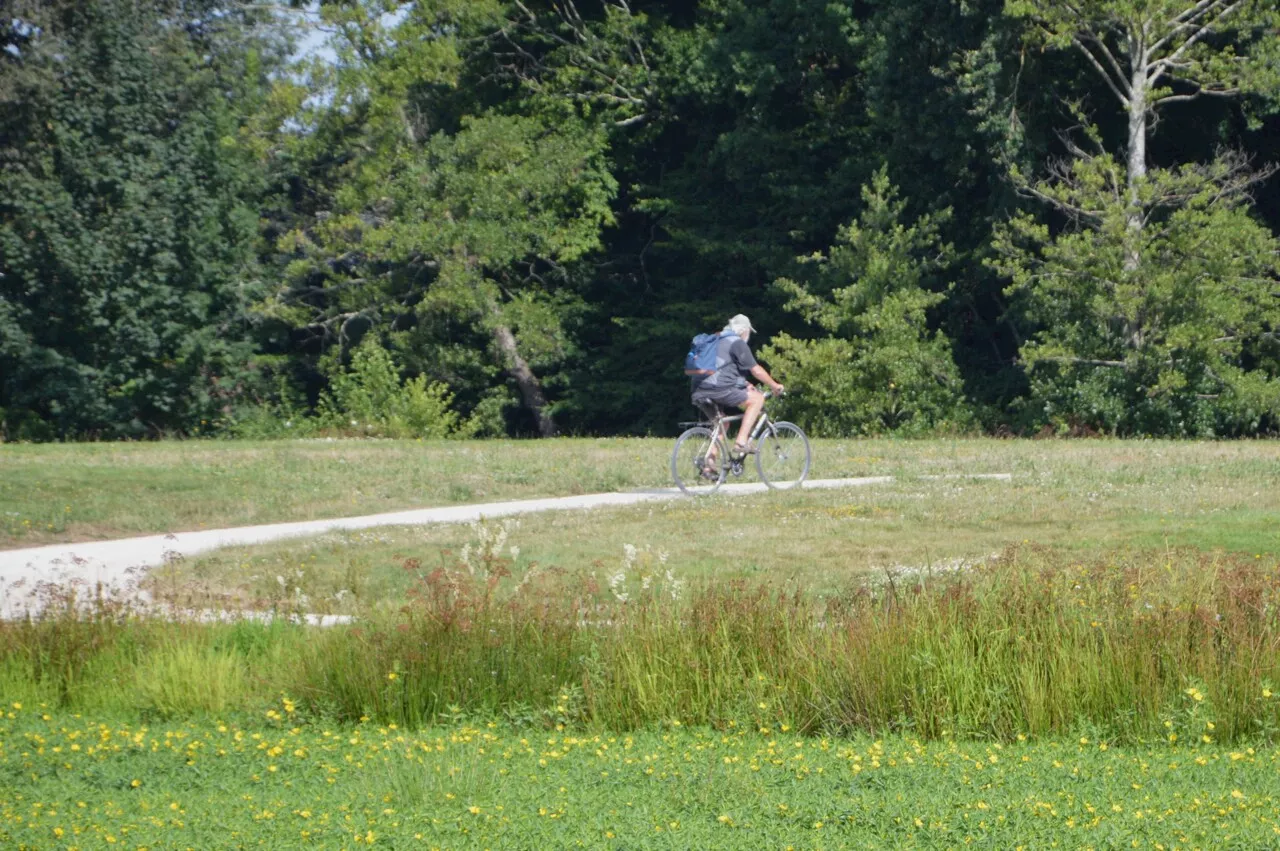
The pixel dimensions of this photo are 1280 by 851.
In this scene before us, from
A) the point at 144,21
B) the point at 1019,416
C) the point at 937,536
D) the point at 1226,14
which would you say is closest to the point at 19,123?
the point at 144,21

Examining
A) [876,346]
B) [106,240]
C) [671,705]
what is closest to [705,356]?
[671,705]

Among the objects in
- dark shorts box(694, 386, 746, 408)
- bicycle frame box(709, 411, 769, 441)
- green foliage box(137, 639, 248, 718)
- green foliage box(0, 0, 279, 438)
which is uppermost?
green foliage box(0, 0, 279, 438)

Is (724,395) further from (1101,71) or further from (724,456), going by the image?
(1101,71)

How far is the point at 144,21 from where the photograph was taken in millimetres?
37219

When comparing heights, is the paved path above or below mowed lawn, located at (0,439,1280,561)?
below

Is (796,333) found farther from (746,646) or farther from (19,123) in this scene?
(746,646)

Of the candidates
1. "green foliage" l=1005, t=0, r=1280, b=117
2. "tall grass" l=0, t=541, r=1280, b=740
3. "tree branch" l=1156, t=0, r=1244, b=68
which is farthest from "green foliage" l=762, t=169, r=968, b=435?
"tall grass" l=0, t=541, r=1280, b=740

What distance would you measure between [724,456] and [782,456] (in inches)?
33.2

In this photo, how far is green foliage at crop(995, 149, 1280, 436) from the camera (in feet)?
87.4

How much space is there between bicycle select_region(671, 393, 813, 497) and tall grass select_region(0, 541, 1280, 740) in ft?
25.3

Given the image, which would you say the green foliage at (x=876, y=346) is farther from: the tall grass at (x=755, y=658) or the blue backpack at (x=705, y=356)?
the tall grass at (x=755, y=658)

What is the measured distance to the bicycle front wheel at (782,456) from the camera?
56.4 ft

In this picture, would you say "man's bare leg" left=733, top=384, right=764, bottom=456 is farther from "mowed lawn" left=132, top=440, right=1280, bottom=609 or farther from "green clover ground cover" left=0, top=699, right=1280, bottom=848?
"green clover ground cover" left=0, top=699, right=1280, bottom=848

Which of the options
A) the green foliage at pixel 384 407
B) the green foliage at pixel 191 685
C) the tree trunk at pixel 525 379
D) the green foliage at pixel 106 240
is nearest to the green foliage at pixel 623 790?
the green foliage at pixel 191 685
